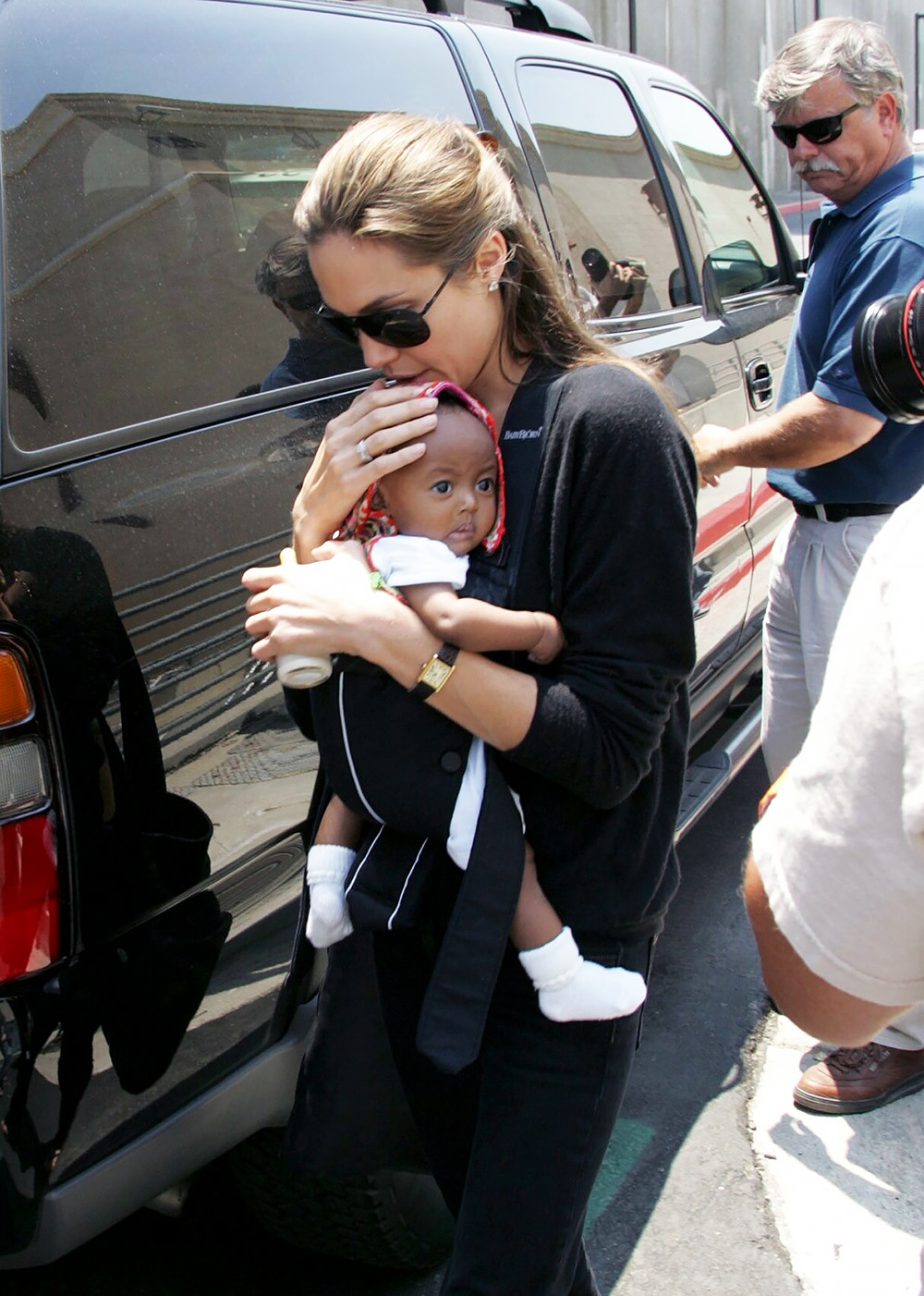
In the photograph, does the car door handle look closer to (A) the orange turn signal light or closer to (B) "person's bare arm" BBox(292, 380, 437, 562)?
(B) "person's bare arm" BBox(292, 380, 437, 562)

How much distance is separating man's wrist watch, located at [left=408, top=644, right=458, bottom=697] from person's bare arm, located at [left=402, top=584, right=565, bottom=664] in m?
0.02

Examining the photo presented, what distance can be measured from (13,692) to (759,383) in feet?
8.85

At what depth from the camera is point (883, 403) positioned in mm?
2434

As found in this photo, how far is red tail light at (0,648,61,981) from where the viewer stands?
144 cm

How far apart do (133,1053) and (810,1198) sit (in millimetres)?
1500

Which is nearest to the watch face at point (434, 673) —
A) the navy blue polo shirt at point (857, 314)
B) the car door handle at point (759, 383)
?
the navy blue polo shirt at point (857, 314)

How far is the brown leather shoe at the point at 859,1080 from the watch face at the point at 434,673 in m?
1.80

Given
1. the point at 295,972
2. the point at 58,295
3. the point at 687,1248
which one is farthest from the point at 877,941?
the point at 687,1248

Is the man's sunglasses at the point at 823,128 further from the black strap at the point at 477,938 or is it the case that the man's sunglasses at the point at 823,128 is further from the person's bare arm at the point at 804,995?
the person's bare arm at the point at 804,995

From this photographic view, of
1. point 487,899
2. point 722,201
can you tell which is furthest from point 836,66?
point 487,899

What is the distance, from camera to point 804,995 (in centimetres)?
103

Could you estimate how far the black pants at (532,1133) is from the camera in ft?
4.93

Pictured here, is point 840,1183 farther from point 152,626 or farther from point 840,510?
point 152,626

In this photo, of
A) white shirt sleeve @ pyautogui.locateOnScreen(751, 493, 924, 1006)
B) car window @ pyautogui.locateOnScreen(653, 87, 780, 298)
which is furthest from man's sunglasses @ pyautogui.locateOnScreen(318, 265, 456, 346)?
car window @ pyautogui.locateOnScreen(653, 87, 780, 298)
